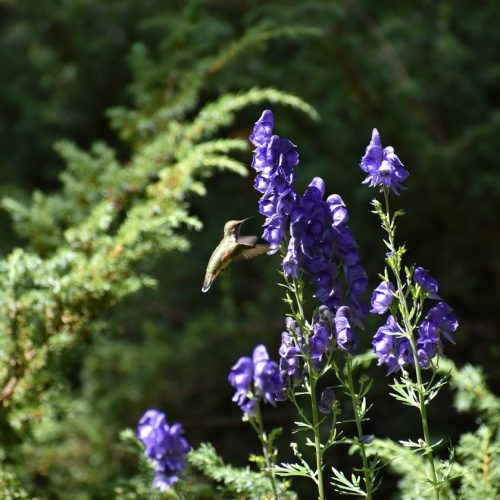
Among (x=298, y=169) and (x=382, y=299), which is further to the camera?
(x=298, y=169)

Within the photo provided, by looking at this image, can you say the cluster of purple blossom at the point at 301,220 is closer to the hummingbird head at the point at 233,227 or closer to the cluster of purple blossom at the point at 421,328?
the cluster of purple blossom at the point at 421,328

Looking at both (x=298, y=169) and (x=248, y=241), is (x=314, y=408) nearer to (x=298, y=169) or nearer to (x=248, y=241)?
→ (x=248, y=241)

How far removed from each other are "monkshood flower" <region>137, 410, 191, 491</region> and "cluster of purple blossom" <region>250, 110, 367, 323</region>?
564 millimetres

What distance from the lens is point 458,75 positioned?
4.89 metres

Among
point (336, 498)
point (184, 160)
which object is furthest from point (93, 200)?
point (336, 498)

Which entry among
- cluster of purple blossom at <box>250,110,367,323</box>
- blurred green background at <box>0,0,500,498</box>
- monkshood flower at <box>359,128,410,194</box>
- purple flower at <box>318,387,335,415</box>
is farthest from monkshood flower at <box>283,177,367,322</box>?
blurred green background at <box>0,0,500,498</box>

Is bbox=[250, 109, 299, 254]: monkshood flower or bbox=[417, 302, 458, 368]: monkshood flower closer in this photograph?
bbox=[250, 109, 299, 254]: monkshood flower

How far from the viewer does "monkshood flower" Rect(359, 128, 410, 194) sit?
1812 millimetres

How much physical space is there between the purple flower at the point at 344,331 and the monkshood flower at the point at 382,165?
0.28 m

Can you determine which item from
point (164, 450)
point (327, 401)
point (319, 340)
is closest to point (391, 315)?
point (319, 340)

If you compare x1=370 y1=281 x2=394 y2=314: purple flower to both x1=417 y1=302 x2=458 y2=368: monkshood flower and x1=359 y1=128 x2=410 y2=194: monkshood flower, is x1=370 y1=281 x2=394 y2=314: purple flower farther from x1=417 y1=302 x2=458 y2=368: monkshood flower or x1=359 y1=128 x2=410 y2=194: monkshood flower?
x1=359 y1=128 x2=410 y2=194: monkshood flower

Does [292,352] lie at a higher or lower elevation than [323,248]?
lower

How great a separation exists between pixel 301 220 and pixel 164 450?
0.72 metres

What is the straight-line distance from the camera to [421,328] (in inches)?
74.8
